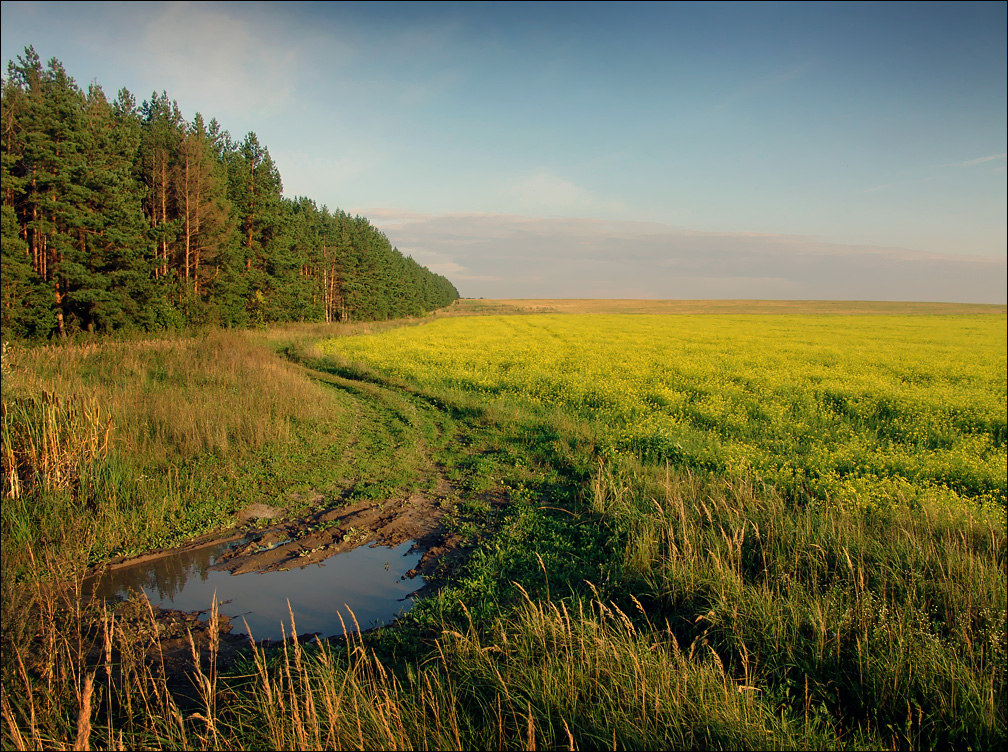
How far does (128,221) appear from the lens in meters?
21.5

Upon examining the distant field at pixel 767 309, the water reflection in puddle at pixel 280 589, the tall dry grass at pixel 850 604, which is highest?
the distant field at pixel 767 309

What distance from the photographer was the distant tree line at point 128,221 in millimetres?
19500

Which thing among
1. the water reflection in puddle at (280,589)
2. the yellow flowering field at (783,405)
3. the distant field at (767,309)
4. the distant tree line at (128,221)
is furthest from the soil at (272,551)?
the distant field at (767,309)

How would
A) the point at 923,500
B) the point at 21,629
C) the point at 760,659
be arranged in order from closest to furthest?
the point at 21,629 → the point at 760,659 → the point at 923,500

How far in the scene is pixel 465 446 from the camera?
9.89 m

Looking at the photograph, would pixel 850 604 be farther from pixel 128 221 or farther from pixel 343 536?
pixel 128 221

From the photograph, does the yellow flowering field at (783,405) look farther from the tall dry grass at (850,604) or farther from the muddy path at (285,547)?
the muddy path at (285,547)

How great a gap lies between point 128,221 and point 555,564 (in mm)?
24779

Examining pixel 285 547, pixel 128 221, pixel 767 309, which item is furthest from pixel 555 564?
pixel 767 309

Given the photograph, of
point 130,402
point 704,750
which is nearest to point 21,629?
point 704,750

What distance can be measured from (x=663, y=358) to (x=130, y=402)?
1986 cm

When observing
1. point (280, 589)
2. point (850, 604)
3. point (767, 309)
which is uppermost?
point (767, 309)

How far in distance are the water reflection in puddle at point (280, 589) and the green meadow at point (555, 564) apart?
350 millimetres

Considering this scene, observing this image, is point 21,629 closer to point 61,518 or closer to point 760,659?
point 61,518
